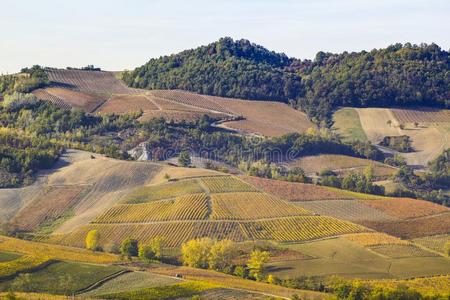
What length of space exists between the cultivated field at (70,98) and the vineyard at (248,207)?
66035mm

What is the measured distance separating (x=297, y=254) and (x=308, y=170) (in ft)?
195

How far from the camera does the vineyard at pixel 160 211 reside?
106 m

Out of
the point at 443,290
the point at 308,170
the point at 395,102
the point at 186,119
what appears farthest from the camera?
the point at 395,102

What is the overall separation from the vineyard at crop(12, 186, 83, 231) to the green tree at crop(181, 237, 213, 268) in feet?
69.5

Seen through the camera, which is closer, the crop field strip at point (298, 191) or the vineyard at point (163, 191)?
the vineyard at point (163, 191)

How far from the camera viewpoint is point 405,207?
11712 centimetres

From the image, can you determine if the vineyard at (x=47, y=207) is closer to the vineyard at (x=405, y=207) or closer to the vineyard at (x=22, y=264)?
the vineyard at (x=22, y=264)

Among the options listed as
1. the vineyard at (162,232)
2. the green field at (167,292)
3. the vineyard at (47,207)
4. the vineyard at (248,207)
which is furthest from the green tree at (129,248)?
the green field at (167,292)

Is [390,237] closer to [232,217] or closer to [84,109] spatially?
[232,217]

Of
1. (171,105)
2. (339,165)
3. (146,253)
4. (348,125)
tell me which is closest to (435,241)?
(146,253)

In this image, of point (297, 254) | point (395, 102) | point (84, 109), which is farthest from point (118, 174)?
point (395, 102)

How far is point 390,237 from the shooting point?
103375 millimetres

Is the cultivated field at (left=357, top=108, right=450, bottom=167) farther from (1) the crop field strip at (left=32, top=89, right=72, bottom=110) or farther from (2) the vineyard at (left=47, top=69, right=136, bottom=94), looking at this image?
(1) the crop field strip at (left=32, top=89, right=72, bottom=110)

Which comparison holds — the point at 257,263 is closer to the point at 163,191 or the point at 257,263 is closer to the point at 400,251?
the point at 400,251
